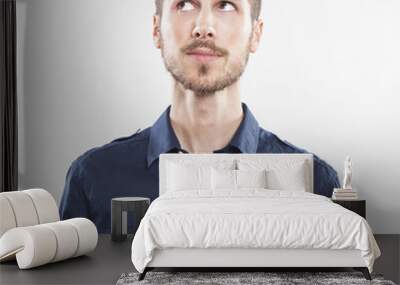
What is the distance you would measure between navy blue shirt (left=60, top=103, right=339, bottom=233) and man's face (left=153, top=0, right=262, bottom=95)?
437 mm

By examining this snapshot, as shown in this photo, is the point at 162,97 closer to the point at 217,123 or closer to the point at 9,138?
the point at 217,123

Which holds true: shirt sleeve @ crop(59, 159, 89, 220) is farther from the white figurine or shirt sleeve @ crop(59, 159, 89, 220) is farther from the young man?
the white figurine

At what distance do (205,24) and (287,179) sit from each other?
186 cm

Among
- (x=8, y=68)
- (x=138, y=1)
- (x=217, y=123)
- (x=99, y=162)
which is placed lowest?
(x=99, y=162)

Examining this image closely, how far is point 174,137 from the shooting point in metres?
7.57

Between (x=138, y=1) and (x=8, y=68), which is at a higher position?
(x=138, y=1)

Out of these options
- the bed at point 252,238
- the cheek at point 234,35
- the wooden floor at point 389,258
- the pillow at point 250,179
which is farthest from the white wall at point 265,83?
the bed at point 252,238

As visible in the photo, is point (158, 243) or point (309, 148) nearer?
point (158, 243)

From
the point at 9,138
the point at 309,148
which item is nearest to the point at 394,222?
the point at 309,148

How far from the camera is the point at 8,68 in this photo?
7562 millimetres

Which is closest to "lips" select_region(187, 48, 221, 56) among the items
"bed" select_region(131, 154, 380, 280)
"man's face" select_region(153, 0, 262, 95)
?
"man's face" select_region(153, 0, 262, 95)

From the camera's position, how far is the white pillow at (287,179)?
7.02 metres

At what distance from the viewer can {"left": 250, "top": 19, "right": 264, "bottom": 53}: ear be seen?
24.9 ft

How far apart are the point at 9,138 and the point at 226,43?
2557mm
